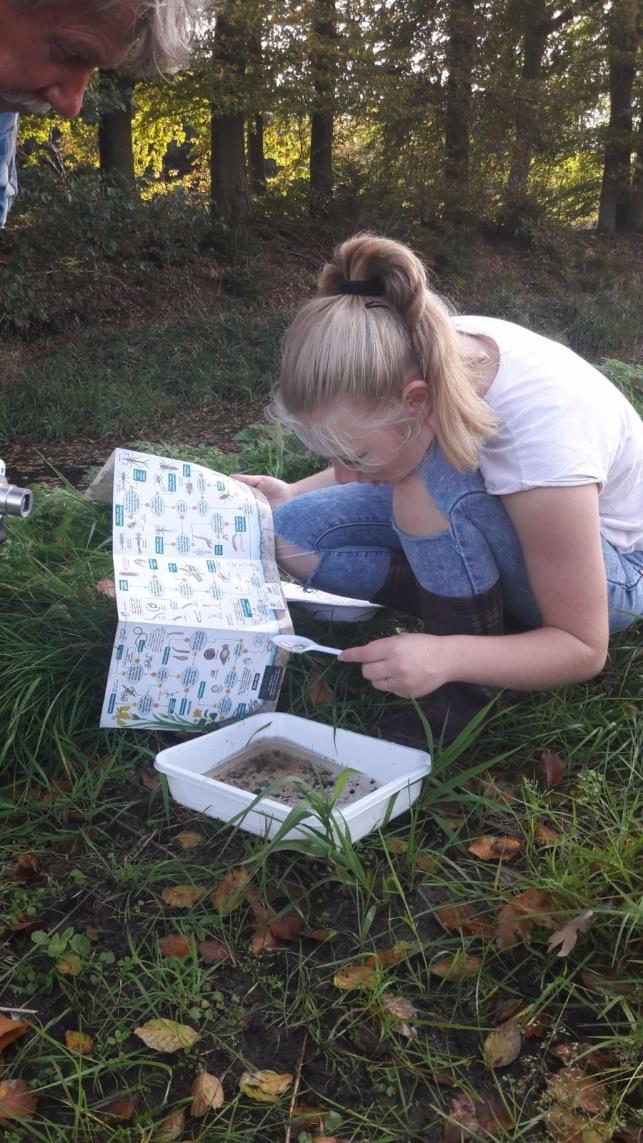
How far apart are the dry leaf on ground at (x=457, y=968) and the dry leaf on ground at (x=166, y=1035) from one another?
37cm

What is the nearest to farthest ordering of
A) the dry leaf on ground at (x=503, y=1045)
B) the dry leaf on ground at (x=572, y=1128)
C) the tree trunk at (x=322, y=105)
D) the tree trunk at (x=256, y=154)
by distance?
1. the dry leaf on ground at (x=572, y=1128)
2. the dry leaf on ground at (x=503, y=1045)
3. the tree trunk at (x=322, y=105)
4. the tree trunk at (x=256, y=154)

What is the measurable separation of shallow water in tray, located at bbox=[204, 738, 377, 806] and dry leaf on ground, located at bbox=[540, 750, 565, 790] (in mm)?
338

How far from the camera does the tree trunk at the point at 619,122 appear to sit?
11742 mm

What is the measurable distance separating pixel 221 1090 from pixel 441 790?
657 mm

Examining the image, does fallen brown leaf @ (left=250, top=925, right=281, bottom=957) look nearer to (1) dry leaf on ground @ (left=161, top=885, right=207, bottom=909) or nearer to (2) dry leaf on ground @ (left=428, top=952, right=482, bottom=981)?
(1) dry leaf on ground @ (left=161, top=885, right=207, bottom=909)

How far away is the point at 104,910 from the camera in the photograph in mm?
1677

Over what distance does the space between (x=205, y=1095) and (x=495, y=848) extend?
655 mm

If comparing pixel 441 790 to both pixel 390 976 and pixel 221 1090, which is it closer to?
pixel 390 976

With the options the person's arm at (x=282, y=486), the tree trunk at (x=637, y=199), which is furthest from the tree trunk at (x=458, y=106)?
the person's arm at (x=282, y=486)

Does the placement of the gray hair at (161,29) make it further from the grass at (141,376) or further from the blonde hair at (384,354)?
the grass at (141,376)

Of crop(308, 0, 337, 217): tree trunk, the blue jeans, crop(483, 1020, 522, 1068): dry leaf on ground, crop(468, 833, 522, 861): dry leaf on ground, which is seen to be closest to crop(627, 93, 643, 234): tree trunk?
crop(308, 0, 337, 217): tree trunk

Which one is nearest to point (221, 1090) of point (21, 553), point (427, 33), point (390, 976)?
point (390, 976)

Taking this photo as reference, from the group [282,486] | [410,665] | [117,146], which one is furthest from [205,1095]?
[117,146]

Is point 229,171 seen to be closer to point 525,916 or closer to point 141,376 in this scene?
point 141,376
